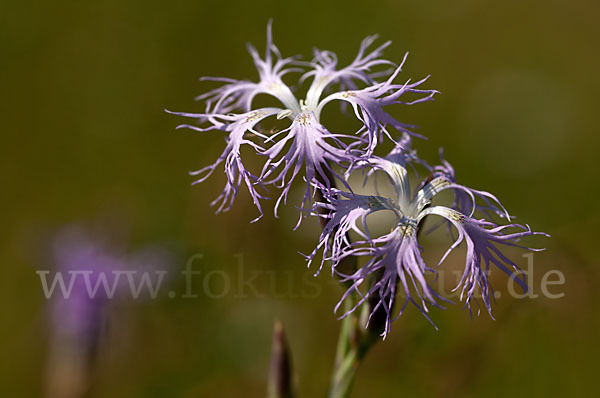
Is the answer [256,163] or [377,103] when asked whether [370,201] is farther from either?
[256,163]

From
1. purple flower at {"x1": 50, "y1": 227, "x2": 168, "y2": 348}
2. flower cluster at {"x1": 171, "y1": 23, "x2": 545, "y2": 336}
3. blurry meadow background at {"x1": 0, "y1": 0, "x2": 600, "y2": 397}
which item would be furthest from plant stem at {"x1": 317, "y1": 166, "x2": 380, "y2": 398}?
purple flower at {"x1": 50, "y1": 227, "x2": 168, "y2": 348}

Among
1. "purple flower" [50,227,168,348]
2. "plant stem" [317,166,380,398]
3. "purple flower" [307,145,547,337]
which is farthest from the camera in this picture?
"purple flower" [50,227,168,348]

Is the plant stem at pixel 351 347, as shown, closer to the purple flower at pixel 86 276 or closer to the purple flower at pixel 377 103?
the purple flower at pixel 377 103

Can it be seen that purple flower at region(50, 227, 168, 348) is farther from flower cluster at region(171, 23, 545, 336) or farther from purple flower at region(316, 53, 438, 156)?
purple flower at region(316, 53, 438, 156)

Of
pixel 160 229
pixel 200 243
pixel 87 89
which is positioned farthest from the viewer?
pixel 87 89

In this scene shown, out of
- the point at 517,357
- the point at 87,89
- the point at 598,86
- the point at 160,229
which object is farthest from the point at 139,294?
the point at 598,86

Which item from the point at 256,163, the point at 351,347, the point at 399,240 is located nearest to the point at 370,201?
the point at 399,240

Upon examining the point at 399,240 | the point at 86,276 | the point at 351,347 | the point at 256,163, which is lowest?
the point at 351,347

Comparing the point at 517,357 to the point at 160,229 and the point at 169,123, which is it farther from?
the point at 169,123

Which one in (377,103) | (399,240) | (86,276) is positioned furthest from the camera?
(86,276)
